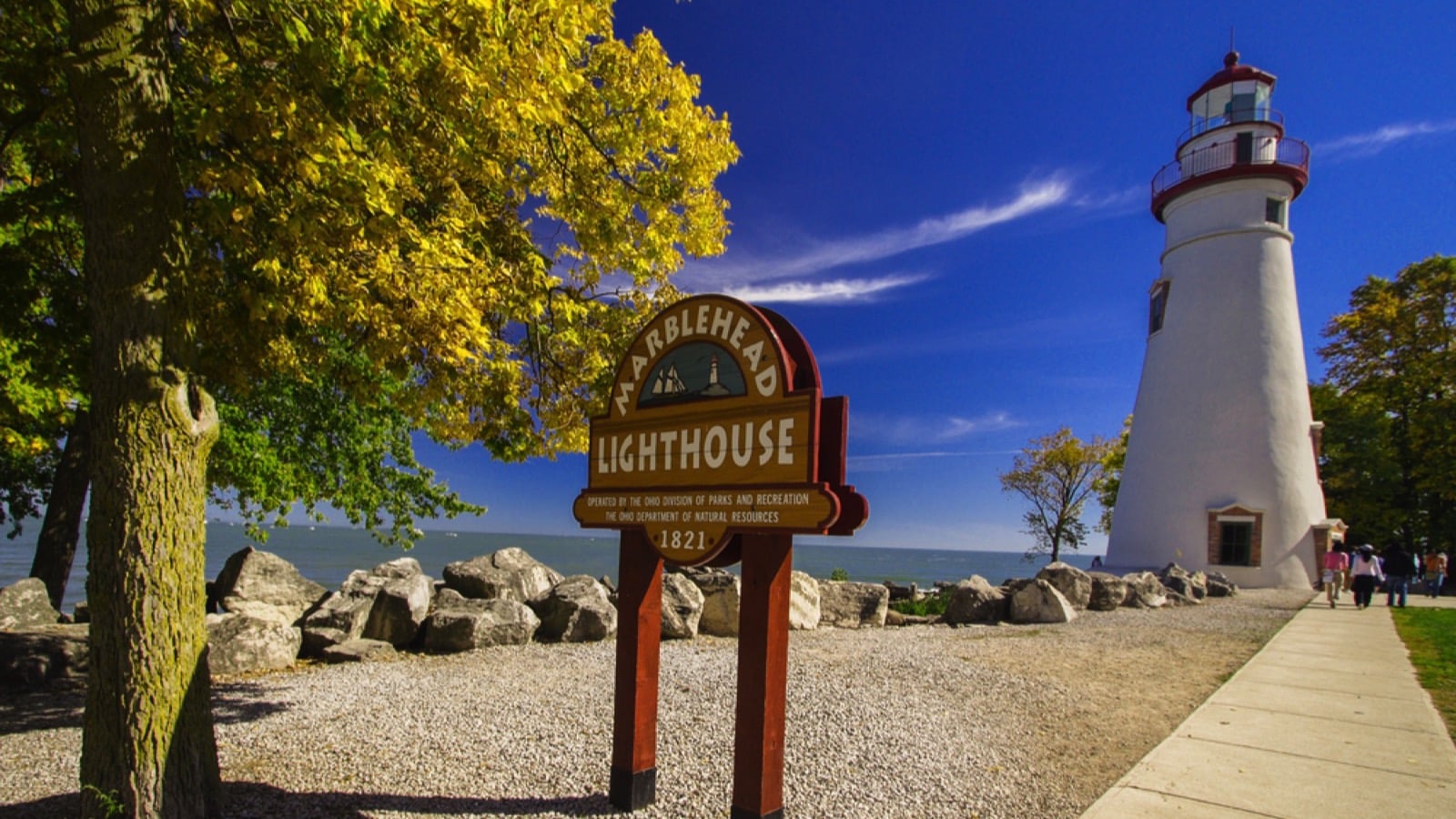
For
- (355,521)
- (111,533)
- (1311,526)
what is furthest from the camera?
(1311,526)

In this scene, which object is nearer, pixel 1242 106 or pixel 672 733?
pixel 672 733

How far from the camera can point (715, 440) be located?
4.48 metres

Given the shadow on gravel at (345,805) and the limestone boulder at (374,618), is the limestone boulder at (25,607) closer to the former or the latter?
the limestone boulder at (374,618)

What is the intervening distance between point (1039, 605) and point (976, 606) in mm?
1137

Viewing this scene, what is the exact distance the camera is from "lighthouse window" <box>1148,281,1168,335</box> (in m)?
26.4

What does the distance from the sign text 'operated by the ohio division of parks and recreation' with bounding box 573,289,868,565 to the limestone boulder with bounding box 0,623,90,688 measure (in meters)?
6.47

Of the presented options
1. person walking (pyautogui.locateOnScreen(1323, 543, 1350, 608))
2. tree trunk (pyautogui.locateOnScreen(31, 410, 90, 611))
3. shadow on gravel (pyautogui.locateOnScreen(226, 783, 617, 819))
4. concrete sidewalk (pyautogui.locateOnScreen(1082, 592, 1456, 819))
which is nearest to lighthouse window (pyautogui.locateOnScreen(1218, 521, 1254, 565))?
person walking (pyautogui.locateOnScreen(1323, 543, 1350, 608))

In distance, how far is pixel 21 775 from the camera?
17.0ft

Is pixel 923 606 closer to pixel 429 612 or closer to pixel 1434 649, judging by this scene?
pixel 1434 649

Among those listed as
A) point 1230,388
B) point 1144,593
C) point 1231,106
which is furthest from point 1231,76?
point 1144,593

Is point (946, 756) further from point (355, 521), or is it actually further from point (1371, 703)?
point (355, 521)

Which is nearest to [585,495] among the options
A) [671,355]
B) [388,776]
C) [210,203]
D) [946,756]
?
[671,355]

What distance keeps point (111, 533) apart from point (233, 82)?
2651mm

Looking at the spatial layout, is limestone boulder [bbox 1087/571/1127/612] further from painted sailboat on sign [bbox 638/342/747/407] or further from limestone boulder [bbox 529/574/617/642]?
painted sailboat on sign [bbox 638/342/747/407]
